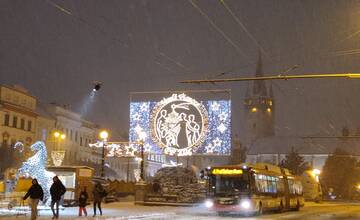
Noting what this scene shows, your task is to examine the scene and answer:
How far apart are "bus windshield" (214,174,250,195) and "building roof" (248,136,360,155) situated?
346 feet

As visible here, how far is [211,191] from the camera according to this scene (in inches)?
1217

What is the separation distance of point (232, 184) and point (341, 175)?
232ft

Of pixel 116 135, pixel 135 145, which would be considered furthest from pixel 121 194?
pixel 116 135

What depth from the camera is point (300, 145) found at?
467 feet

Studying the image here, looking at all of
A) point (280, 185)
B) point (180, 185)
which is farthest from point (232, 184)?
point (180, 185)

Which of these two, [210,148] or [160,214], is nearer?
[160,214]

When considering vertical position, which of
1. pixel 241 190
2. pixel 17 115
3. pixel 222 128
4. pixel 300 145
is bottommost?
pixel 241 190

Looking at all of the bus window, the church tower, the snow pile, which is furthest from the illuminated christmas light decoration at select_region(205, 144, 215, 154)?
the church tower

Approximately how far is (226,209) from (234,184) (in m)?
1.63

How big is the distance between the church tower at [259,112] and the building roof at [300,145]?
6.15 metres

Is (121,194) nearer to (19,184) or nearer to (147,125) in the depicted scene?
(147,125)

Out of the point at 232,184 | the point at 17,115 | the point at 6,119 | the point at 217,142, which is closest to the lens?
the point at 232,184

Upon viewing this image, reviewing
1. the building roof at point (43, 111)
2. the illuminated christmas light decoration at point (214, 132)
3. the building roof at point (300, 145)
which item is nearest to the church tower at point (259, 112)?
the building roof at point (300, 145)

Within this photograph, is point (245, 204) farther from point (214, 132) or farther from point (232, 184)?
point (214, 132)
